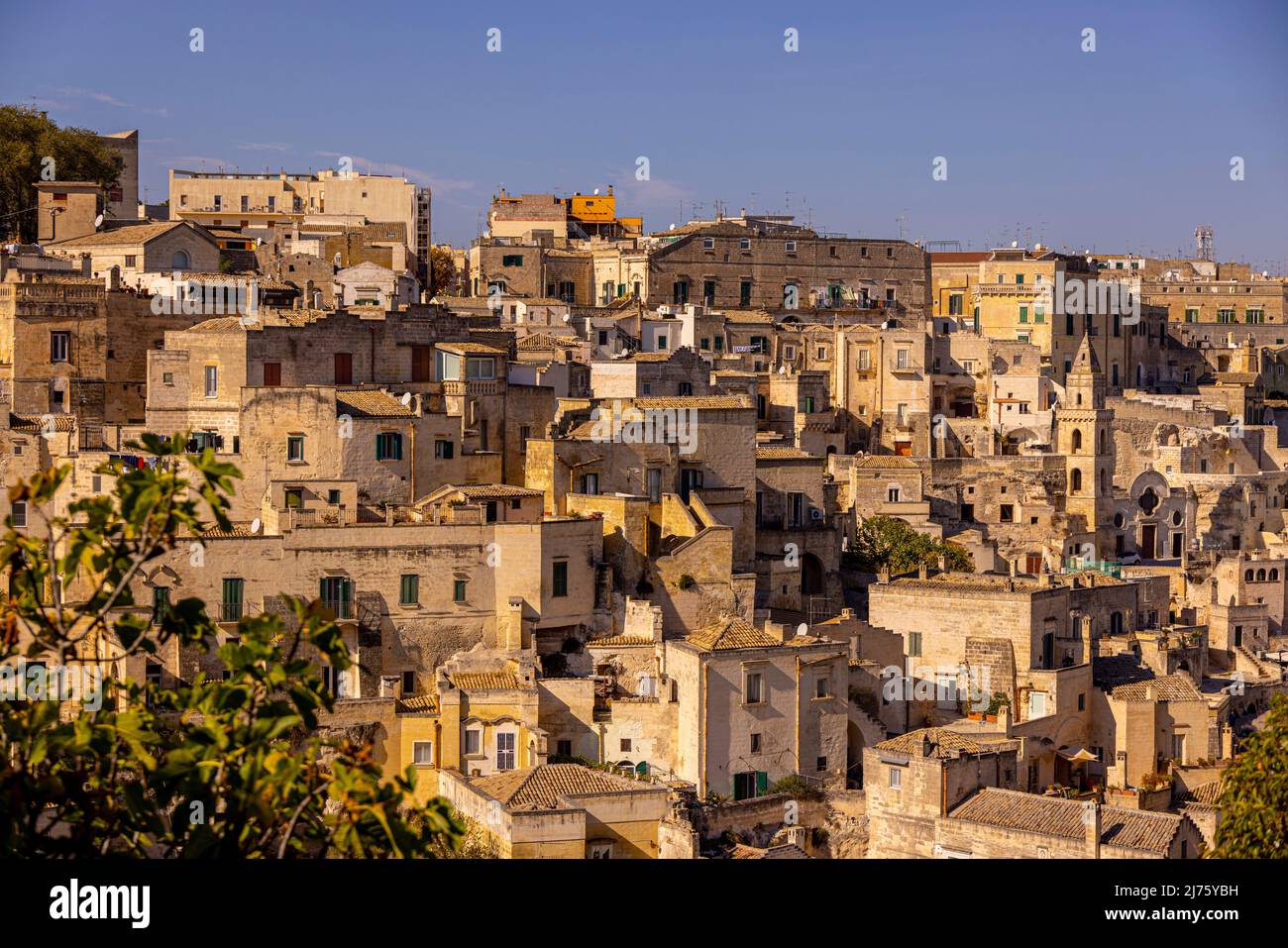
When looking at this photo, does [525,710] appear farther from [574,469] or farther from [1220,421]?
[1220,421]

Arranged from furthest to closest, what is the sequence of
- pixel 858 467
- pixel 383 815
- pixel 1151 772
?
pixel 858 467, pixel 1151 772, pixel 383 815

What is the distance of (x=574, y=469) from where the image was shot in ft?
123

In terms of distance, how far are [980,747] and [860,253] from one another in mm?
38884

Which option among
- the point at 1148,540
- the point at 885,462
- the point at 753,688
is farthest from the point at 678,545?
the point at 1148,540

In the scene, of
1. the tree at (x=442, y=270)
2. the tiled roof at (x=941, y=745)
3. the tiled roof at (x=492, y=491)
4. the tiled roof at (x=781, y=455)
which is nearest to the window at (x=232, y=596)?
the tiled roof at (x=492, y=491)

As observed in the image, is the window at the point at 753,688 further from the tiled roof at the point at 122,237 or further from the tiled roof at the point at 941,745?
the tiled roof at the point at 122,237

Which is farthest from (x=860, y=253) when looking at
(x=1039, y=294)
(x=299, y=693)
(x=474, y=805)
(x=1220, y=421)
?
(x=299, y=693)

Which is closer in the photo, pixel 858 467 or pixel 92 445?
pixel 92 445

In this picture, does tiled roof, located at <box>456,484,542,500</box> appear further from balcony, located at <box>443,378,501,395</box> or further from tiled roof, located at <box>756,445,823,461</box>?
tiled roof, located at <box>756,445,823,461</box>

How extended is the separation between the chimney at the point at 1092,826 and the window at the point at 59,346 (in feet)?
80.2

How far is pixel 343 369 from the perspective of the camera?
40.1 m

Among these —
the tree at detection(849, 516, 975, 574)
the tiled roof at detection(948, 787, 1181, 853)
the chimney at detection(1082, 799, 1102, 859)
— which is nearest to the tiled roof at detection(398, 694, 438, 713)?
the tiled roof at detection(948, 787, 1181, 853)

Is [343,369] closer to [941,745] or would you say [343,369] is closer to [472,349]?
[472,349]

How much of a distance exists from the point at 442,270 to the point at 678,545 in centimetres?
3217
